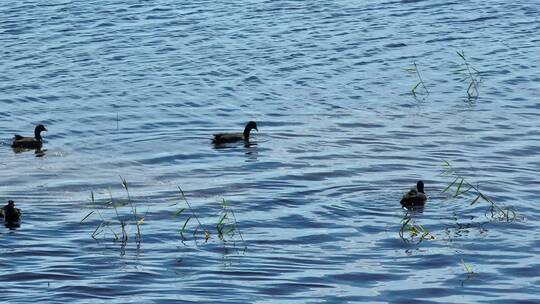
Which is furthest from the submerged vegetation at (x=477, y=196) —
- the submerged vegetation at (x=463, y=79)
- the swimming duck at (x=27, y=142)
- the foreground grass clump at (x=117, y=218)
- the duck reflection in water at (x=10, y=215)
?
the swimming duck at (x=27, y=142)

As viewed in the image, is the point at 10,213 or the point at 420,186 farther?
the point at 420,186

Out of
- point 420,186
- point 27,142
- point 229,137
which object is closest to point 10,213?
point 27,142

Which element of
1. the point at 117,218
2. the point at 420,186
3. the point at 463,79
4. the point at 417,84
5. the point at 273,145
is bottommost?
the point at 273,145

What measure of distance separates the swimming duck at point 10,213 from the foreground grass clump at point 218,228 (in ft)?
7.38

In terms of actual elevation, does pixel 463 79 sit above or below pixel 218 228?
below

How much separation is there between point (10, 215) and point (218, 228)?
9.74 feet

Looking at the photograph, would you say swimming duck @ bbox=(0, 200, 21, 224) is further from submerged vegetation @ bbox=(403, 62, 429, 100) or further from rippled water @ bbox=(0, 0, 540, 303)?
submerged vegetation @ bbox=(403, 62, 429, 100)

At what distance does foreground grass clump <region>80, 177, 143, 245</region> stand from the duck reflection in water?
91 cm

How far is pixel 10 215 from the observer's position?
56.2 feet

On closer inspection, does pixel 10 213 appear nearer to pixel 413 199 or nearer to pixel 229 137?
pixel 413 199

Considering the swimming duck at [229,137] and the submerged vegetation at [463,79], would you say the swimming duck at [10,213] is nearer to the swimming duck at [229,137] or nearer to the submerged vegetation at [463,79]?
the swimming duck at [229,137]

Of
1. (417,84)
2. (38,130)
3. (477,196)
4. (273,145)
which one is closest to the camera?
(477,196)

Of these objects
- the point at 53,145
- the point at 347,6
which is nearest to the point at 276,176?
the point at 53,145

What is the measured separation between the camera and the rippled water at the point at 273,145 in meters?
14.8
